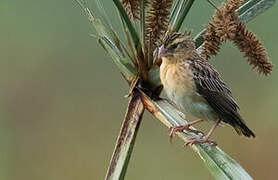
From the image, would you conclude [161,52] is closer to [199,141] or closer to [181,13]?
[181,13]

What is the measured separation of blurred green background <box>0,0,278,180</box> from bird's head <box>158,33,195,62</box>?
86 cm

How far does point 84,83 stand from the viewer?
4422 mm

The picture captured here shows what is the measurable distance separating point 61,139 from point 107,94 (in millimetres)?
432

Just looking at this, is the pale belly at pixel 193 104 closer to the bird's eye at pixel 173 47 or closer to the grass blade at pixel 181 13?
the bird's eye at pixel 173 47

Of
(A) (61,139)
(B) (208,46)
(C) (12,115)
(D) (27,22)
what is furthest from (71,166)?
(B) (208,46)

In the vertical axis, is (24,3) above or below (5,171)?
above

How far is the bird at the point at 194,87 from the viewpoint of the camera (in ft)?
9.95

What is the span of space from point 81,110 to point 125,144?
1979mm

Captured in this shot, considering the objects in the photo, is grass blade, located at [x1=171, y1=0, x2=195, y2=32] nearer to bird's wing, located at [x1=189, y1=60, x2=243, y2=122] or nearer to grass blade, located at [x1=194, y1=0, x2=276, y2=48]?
grass blade, located at [x1=194, y1=0, x2=276, y2=48]

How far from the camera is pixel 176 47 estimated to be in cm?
319

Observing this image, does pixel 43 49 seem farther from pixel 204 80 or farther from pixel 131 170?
pixel 204 80

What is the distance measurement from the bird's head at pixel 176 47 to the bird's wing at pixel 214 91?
0.06 metres

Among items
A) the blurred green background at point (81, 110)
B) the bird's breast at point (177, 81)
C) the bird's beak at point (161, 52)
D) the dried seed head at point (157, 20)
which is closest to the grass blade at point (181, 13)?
the dried seed head at point (157, 20)

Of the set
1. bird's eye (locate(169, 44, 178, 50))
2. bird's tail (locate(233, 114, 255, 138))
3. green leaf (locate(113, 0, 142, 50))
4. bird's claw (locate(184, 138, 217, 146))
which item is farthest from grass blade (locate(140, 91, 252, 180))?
bird's eye (locate(169, 44, 178, 50))
